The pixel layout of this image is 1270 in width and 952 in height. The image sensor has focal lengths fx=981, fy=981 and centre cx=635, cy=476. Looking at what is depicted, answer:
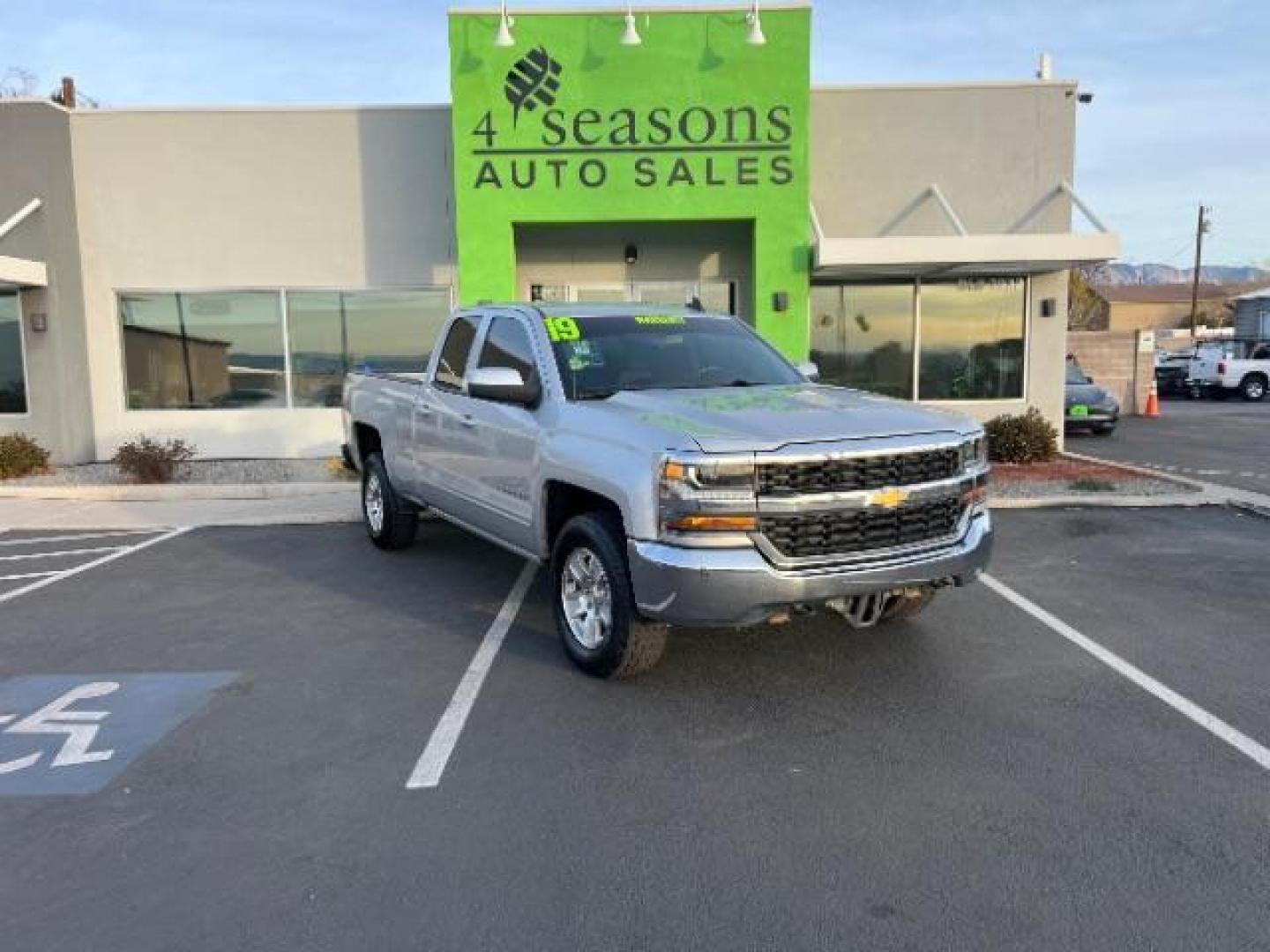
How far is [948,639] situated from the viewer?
5824 mm

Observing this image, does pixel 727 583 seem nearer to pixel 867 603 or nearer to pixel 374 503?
A: pixel 867 603

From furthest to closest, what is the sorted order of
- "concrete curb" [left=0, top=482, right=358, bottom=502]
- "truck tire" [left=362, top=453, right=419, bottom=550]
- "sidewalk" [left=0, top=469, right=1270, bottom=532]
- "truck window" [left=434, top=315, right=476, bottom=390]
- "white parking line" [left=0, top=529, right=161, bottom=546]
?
1. "concrete curb" [left=0, top=482, right=358, bottom=502]
2. "sidewalk" [left=0, top=469, right=1270, bottom=532]
3. "white parking line" [left=0, top=529, right=161, bottom=546]
4. "truck tire" [left=362, top=453, right=419, bottom=550]
5. "truck window" [left=434, top=315, right=476, bottom=390]

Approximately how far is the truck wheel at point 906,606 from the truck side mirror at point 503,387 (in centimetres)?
238

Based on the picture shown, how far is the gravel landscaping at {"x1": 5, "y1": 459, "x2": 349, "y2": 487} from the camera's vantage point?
40.7 ft

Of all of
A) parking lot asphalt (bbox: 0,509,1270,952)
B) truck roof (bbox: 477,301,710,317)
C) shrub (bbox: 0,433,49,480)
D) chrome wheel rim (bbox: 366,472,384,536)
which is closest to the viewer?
parking lot asphalt (bbox: 0,509,1270,952)

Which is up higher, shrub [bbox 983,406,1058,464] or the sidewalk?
shrub [bbox 983,406,1058,464]

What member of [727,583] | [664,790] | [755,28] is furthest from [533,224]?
[664,790]

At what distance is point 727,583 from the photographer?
14.5ft

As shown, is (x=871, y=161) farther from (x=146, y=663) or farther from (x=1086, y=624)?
(x=146, y=663)

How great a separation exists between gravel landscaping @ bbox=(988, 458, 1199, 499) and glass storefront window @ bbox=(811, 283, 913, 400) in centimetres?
262

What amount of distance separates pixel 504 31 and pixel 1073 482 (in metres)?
8.79

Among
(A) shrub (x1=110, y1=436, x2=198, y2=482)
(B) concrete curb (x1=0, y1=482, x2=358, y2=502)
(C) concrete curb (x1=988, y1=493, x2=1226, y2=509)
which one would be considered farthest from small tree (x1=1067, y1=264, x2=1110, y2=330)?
(A) shrub (x1=110, y1=436, x2=198, y2=482)

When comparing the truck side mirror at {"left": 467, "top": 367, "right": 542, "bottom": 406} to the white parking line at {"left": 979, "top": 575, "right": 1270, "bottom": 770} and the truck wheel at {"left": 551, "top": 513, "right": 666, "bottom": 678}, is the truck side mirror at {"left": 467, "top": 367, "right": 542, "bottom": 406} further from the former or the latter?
the white parking line at {"left": 979, "top": 575, "right": 1270, "bottom": 770}

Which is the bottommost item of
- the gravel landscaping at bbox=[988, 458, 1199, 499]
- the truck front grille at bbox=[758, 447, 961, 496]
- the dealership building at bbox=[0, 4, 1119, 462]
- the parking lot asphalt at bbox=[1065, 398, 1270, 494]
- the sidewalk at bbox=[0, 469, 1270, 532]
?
the parking lot asphalt at bbox=[1065, 398, 1270, 494]
